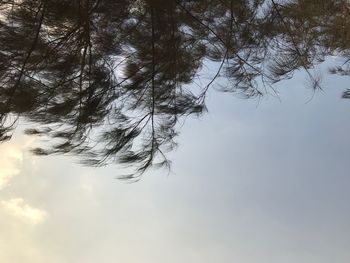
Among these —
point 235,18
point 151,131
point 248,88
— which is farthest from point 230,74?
point 151,131

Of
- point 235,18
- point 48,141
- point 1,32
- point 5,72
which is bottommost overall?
point 48,141

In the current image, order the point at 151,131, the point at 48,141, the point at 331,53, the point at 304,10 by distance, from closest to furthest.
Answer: the point at 48,141
the point at 151,131
the point at 304,10
the point at 331,53

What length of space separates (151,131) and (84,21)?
580 millimetres

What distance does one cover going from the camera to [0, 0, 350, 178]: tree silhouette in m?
2.33

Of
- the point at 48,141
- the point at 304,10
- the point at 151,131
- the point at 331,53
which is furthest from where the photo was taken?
the point at 331,53

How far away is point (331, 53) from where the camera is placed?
2871 mm

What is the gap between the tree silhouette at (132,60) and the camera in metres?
2.33

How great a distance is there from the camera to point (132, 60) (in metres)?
2.45

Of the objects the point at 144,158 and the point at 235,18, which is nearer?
the point at 144,158

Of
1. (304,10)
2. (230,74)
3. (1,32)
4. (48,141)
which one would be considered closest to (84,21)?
(1,32)

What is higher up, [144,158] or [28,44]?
[28,44]

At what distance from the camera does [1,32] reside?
2342mm

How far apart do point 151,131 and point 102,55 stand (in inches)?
16.3

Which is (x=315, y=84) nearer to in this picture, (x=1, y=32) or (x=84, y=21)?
(x=84, y=21)
